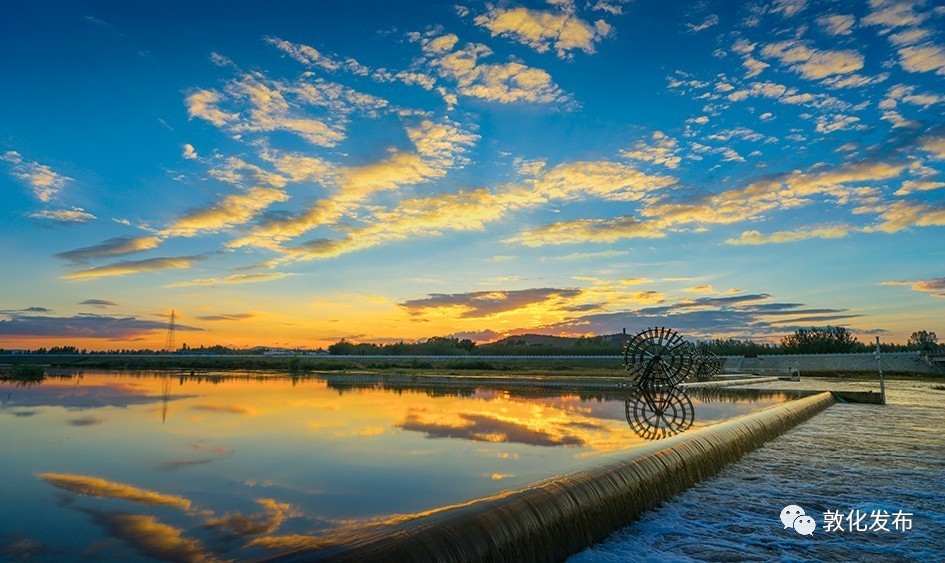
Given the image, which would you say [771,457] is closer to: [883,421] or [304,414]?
[883,421]

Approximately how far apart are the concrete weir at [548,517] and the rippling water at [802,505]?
208 millimetres

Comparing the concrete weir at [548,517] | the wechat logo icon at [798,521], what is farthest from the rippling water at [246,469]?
the wechat logo icon at [798,521]

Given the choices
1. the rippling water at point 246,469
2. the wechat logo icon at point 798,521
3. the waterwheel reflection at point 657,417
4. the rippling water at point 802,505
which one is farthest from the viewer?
the waterwheel reflection at point 657,417

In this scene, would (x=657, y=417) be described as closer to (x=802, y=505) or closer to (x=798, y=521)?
(x=802, y=505)

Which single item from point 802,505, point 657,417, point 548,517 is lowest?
point 802,505

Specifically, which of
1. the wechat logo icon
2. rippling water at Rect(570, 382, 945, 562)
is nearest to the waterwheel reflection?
rippling water at Rect(570, 382, 945, 562)

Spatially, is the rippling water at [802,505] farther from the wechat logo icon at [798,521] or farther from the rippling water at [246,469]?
the rippling water at [246,469]

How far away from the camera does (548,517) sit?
531 cm

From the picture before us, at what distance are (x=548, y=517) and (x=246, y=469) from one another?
405 cm

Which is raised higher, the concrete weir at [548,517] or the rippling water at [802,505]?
the concrete weir at [548,517]

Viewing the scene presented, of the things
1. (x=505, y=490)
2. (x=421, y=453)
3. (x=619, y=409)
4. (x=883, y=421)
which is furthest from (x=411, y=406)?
(x=883, y=421)

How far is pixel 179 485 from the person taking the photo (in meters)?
A: 5.95

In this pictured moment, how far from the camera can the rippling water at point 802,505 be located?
18.2ft

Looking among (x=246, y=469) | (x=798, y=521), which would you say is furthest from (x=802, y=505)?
(x=246, y=469)
